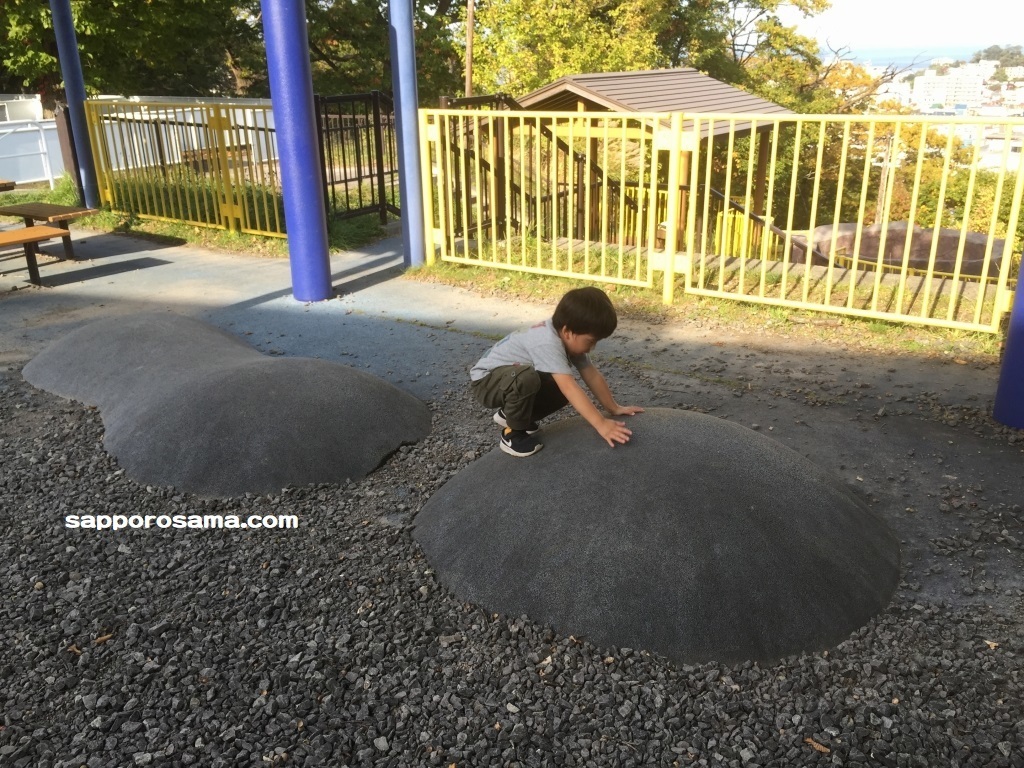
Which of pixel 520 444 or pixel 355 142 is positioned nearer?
pixel 520 444

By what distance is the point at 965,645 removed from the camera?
10.7ft

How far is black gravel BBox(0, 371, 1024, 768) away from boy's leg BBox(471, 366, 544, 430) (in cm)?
75

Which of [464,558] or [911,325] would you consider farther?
[911,325]

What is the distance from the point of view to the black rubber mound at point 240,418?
4.73 metres

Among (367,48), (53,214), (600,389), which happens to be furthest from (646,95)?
(367,48)

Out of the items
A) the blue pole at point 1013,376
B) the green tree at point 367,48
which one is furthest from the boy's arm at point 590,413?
the green tree at point 367,48

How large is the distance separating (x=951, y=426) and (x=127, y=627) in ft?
15.9

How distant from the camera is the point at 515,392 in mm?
4125

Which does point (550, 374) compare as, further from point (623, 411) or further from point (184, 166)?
point (184, 166)

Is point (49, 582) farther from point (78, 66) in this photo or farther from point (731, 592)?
point (78, 66)

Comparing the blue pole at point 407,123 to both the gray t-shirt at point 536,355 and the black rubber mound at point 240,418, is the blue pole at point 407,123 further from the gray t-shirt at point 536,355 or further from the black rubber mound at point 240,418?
the gray t-shirt at point 536,355

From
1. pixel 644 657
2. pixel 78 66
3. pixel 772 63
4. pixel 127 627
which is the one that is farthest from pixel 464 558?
pixel 772 63

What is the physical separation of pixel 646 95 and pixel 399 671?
1055 cm

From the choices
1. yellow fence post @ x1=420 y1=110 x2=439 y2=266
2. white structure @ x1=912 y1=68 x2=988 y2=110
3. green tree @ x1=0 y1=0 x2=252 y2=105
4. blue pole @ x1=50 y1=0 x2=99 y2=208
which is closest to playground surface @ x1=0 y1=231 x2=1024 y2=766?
yellow fence post @ x1=420 y1=110 x2=439 y2=266
